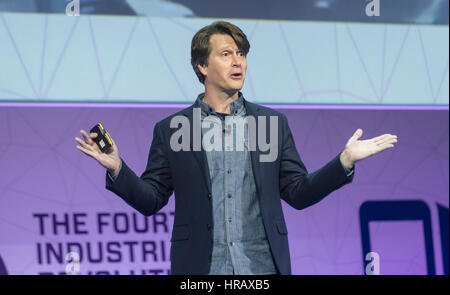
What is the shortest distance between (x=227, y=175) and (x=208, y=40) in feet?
1.79

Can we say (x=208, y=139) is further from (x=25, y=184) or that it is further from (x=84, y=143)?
(x=25, y=184)

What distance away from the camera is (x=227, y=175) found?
2.26 metres

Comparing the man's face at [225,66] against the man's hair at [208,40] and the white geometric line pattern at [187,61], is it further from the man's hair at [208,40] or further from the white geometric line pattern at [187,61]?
the white geometric line pattern at [187,61]

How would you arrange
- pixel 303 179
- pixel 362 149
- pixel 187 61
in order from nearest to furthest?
pixel 362 149 → pixel 303 179 → pixel 187 61

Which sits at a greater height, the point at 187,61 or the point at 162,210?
the point at 187,61

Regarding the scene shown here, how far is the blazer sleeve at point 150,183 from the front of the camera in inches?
87.4

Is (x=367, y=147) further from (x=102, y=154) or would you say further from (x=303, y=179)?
(x=102, y=154)

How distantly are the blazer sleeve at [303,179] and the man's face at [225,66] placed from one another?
23cm

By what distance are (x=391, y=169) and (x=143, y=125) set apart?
4.87 ft

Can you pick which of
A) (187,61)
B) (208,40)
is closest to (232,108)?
(208,40)

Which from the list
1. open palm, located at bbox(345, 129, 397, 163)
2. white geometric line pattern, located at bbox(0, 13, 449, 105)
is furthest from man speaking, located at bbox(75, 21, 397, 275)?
white geometric line pattern, located at bbox(0, 13, 449, 105)

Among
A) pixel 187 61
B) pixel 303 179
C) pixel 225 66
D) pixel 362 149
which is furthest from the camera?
pixel 187 61

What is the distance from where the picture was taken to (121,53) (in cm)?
371

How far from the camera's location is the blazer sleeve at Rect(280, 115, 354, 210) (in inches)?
86.8
